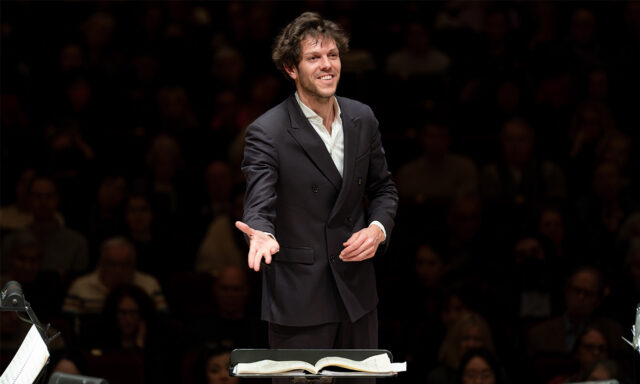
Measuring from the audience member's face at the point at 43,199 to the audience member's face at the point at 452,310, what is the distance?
9.19ft

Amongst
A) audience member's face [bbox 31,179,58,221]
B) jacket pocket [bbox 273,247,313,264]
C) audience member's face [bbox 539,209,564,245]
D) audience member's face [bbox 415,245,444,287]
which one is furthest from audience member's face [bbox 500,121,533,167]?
jacket pocket [bbox 273,247,313,264]

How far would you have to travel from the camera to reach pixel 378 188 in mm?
3422

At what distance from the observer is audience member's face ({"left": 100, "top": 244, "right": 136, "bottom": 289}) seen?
6.05 metres

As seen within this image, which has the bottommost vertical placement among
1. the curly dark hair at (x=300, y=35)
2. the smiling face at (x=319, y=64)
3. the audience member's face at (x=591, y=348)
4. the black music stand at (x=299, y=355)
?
the black music stand at (x=299, y=355)

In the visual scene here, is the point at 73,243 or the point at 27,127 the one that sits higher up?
the point at 27,127

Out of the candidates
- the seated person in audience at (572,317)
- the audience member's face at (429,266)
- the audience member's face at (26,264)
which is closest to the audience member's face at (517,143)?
the audience member's face at (429,266)

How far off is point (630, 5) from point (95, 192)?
488cm

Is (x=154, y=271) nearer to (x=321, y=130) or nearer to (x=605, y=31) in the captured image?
(x=321, y=130)

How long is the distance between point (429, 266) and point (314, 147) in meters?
3.08

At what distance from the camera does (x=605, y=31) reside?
8.60 metres

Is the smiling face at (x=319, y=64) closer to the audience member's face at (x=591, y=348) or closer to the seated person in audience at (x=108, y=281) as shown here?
the audience member's face at (x=591, y=348)

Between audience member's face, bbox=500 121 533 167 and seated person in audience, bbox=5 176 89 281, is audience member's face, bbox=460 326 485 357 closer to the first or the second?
audience member's face, bbox=500 121 533 167

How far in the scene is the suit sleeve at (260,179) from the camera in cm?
305

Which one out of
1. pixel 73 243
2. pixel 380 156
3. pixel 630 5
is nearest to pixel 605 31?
pixel 630 5
